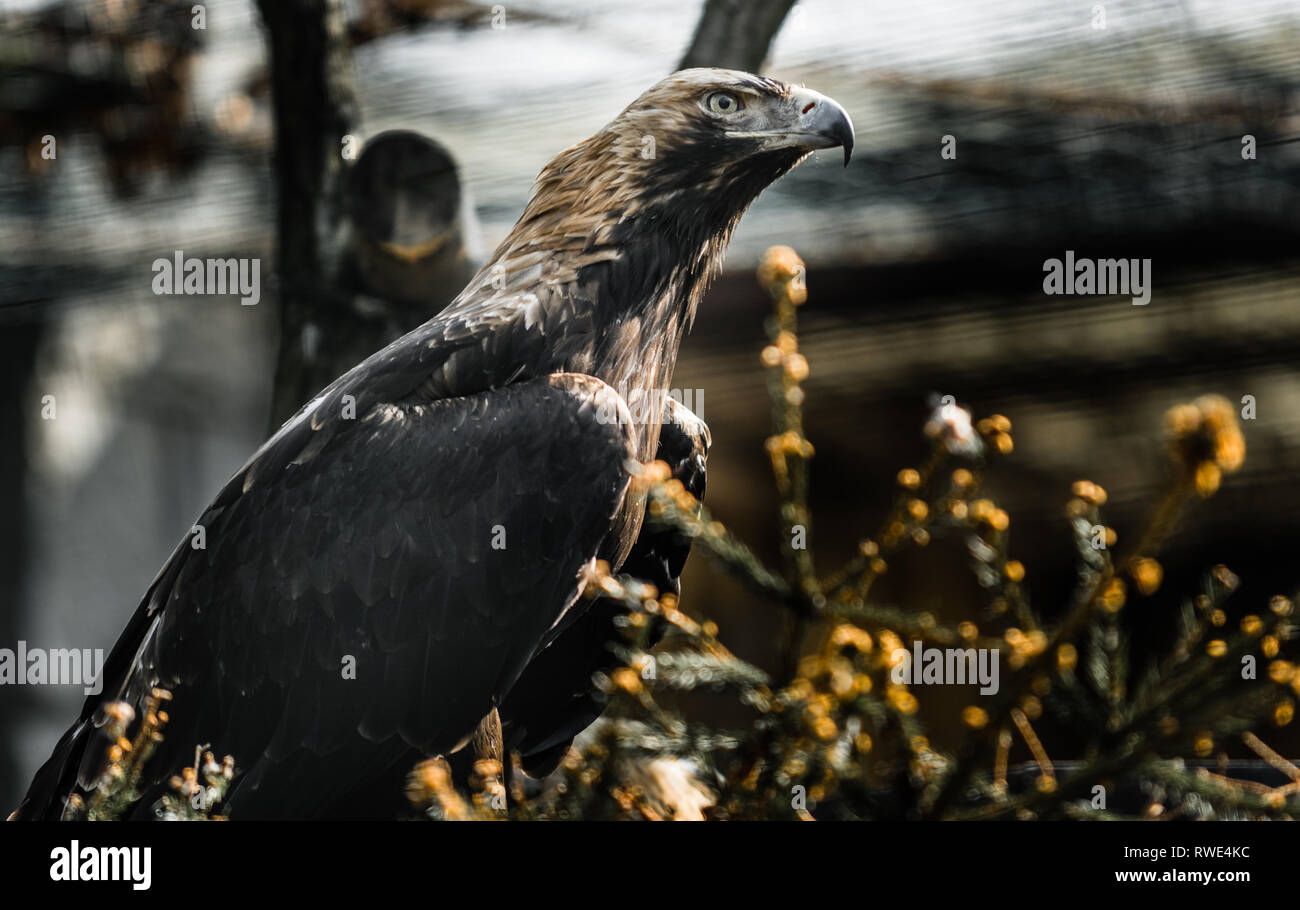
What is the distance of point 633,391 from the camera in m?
1.58

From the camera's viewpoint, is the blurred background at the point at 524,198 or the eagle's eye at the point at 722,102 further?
the blurred background at the point at 524,198

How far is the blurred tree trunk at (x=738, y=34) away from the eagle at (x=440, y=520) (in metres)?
0.28

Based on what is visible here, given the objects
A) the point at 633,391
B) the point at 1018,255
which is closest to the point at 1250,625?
the point at 633,391

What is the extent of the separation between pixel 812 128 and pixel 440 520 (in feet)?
2.37

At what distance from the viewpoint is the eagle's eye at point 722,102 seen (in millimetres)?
1605

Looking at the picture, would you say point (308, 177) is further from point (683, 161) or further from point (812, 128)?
point (812, 128)

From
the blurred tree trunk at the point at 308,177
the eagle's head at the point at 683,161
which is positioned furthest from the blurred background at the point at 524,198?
the eagle's head at the point at 683,161

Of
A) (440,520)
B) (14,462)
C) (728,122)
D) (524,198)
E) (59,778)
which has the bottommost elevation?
(59,778)

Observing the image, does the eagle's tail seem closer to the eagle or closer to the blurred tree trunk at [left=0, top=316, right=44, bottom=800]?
the eagle

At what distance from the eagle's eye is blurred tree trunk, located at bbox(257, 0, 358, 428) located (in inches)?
25.9

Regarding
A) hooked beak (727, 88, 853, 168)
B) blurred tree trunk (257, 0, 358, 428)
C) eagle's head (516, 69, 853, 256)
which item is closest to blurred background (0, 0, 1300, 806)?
blurred tree trunk (257, 0, 358, 428)

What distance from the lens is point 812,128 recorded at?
5.08ft

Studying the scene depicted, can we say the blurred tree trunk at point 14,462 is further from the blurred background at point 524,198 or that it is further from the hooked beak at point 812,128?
the hooked beak at point 812,128

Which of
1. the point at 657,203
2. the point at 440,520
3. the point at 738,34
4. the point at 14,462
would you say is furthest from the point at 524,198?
the point at 14,462
